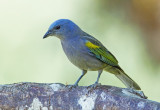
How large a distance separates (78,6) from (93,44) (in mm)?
1740

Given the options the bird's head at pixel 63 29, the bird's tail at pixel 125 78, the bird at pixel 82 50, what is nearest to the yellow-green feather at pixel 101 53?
the bird at pixel 82 50

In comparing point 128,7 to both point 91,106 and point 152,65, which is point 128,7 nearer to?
point 152,65

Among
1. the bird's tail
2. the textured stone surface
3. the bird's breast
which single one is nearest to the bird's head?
the bird's breast

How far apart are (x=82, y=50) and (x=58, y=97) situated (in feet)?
4.63

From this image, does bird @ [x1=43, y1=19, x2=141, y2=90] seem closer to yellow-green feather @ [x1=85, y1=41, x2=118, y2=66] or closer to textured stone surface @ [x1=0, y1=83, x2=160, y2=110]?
yellow-green feather @ [x1=85, y1=41, x2=118, y2=66]

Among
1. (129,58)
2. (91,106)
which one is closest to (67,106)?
(91,106)

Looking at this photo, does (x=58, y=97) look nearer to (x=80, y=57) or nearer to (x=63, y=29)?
(x=80, y=57)

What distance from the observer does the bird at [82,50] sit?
644cm

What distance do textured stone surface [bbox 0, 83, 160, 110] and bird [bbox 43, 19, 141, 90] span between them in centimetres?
114

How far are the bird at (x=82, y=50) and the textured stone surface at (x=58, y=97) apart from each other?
3.76 feet

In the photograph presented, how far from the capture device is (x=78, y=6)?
8.17m

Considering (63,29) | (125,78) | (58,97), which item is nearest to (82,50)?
(63,29)

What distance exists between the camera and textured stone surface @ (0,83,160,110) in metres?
5.02

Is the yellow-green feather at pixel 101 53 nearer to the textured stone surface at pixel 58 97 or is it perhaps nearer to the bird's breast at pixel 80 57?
the bird's breast at pixel 80 57
